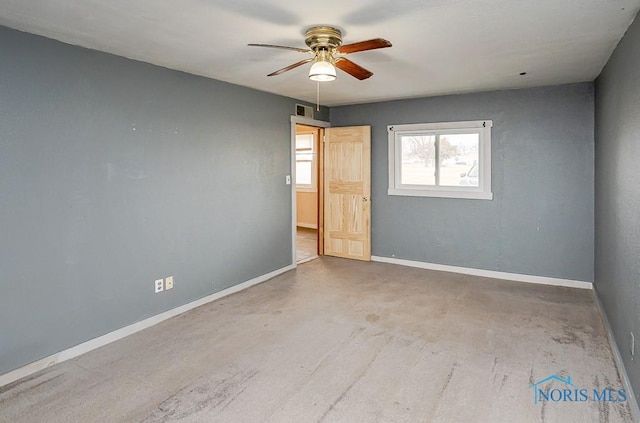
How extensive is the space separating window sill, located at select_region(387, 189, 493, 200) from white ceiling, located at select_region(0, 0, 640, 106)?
5.19 ft

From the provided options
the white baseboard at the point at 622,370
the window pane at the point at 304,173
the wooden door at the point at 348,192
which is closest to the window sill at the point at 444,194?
the wooden door at the point at 348,192

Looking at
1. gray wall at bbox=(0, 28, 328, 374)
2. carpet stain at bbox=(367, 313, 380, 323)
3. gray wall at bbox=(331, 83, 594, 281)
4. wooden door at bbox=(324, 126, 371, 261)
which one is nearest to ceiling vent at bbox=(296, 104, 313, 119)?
wooden door at bbox=(324, 126, 371, 261)

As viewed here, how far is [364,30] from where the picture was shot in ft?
8.93

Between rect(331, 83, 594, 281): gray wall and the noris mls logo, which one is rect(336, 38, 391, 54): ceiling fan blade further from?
rect(331, 83, 594, 281): gray wall

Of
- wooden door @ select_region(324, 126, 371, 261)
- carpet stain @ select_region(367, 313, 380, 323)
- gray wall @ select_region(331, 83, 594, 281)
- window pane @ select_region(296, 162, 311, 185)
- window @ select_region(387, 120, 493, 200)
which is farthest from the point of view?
window pane @ select_region(296, 162, 311, 185)

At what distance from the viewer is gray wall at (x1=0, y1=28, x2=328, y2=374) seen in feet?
8.86

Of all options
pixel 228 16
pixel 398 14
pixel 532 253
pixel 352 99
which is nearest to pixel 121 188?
pixel 228 16

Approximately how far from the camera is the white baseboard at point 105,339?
8.89 feet

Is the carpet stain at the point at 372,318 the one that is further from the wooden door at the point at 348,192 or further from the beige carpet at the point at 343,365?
the wooden door at the point at 348,192

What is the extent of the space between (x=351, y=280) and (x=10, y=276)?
3390 millimetres

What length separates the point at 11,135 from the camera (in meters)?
2.63

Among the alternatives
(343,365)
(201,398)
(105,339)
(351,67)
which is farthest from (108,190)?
(343,365)

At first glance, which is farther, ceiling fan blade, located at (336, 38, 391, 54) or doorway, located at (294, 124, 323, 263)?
doorway, located at (294, 124, 323, 263)

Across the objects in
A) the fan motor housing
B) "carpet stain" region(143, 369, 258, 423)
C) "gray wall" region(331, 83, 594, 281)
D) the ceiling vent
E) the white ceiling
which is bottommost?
"carpet stain" region(143, 369, 258, 423)
